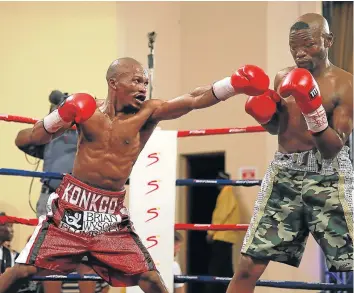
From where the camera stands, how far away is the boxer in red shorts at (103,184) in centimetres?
219

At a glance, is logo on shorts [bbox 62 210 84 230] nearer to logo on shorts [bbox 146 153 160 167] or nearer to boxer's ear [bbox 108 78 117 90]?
boxer's ear [bbox 108 78 117 90]

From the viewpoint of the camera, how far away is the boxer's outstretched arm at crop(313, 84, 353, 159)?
2037 mm

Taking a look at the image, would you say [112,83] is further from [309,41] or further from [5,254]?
[5,254]

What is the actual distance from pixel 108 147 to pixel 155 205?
1.99 ft

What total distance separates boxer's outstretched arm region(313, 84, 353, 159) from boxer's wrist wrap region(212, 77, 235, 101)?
0.31m

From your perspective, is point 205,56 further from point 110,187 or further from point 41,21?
point 110,187

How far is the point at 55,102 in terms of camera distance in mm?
3396

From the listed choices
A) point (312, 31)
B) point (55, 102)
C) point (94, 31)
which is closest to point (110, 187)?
point (312, 31)

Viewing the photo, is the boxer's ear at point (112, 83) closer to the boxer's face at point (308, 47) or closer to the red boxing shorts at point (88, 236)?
the red boxing shorts at point (88, 236)

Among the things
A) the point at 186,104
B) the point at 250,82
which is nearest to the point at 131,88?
the point at 186,104

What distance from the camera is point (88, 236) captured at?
88.0 inches

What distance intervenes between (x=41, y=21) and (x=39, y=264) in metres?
3.04

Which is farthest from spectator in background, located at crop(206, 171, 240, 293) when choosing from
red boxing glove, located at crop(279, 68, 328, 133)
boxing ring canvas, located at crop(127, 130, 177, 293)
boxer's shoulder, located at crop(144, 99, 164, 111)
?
red boxing glove, located at crop(279, 68, 328, 133)

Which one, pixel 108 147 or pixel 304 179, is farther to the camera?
pixel 108 147
